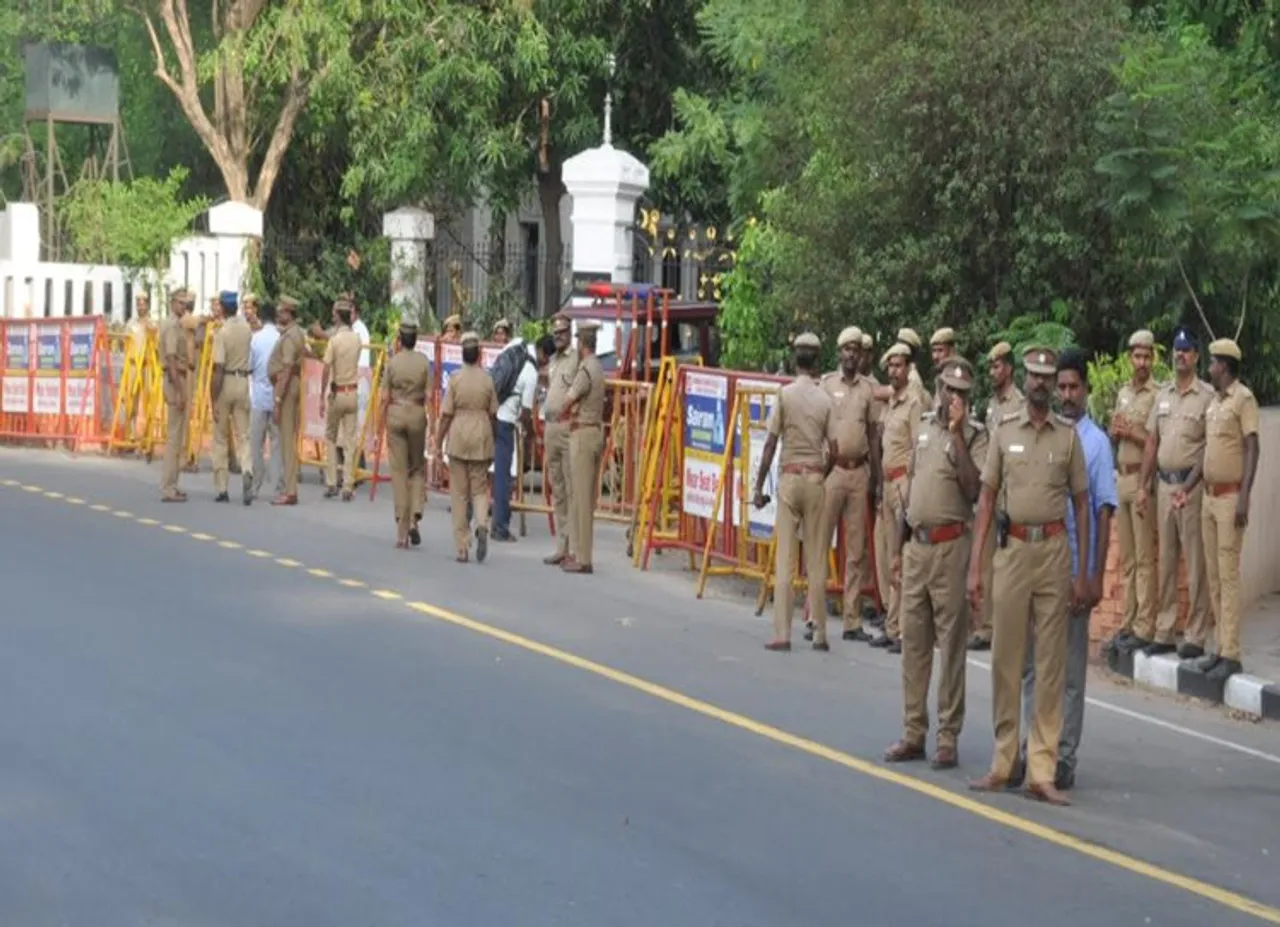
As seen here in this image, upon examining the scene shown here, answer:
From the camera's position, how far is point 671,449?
20.0 meters

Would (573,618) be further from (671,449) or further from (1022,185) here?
(1022,185)

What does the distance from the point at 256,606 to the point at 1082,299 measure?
8588 millimetres

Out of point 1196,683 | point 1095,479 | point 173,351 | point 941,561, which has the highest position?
point 1095,479

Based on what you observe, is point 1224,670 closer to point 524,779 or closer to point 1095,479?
point 1095,479

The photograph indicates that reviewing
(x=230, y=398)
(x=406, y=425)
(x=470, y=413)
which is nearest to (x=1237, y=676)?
(x=470, y=413)

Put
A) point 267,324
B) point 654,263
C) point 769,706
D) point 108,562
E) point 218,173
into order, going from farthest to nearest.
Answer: point 218,173 < point 654,263 < point 267,324 < point 108,562 < point 769,706

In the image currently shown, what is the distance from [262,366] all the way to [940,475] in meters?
12.8

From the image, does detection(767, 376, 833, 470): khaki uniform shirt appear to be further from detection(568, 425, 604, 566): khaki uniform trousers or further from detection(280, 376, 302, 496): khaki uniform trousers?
detection(280, 376, 302, 496): khaki uniform trousers

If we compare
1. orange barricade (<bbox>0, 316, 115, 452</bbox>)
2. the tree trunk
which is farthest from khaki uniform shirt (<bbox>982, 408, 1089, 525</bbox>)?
the tree trunk

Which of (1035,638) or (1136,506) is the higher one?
(1136,506)

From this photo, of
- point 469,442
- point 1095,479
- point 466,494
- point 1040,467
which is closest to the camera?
point 1040,467

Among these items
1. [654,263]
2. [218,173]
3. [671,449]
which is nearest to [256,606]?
[671,449]

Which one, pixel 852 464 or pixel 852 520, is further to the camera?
pixel 852 520

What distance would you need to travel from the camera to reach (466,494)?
19906mm
